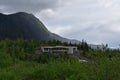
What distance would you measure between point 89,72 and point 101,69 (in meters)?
0.41

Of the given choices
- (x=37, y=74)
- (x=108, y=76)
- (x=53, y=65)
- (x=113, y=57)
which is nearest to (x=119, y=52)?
(x=113, y=57)

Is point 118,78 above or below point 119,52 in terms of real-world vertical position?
below

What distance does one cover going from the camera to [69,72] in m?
10.8

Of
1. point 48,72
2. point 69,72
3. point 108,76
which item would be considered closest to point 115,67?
point 108,76

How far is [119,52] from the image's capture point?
10484mm

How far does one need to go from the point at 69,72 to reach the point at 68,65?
0.70 ft

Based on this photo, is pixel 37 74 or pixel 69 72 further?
pixel 37 74

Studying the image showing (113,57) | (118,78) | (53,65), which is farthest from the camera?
(53,65)

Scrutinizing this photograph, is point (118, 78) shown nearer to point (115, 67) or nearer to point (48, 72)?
point (115, 67)

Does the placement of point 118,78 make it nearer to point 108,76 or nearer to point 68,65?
point 108,76

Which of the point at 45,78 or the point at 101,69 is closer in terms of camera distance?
the point at 101,69

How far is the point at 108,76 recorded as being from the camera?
32.0 ft

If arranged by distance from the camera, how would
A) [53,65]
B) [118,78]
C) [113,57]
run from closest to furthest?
[118,78]
[113,57]
[53,65]

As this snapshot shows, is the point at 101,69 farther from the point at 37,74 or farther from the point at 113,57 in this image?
the point at 37,74
